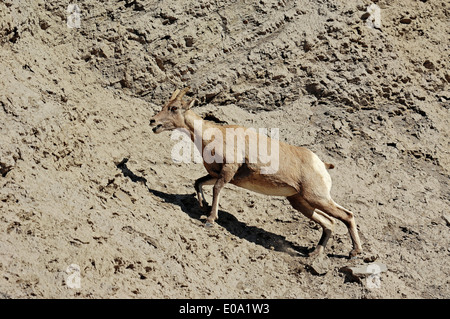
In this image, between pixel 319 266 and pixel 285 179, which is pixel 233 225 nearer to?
pixel 285 179

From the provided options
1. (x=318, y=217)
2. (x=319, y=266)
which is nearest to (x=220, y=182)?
(x=318, y=217)

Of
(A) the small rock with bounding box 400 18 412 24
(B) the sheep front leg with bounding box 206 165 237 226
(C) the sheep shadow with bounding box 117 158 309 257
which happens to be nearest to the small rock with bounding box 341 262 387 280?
(C) the sheep shadow with bounding box 117 158 309 257

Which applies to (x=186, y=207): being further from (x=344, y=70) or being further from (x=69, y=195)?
(x=344, y=70)

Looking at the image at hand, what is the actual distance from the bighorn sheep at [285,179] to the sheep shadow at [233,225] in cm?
27

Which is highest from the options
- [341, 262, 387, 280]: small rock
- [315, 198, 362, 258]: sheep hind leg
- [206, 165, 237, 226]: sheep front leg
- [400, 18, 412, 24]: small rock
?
[400, 18, 412, 24]: small rock

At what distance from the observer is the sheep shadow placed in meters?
11.0

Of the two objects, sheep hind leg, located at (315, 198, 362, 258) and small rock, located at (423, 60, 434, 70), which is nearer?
sheep hind leg, located at (315, 198, 362, 258)

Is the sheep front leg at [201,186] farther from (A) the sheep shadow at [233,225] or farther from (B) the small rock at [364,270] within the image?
(B) the small rock at [364,270]

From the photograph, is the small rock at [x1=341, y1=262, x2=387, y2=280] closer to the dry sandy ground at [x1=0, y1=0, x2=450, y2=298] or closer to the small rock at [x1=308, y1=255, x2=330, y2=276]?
the dry sandy ground at [x1=0, y1=0, x2=450, y2=298]

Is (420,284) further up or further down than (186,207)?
further down

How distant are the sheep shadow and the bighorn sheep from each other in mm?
265

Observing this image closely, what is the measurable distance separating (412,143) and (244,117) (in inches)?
146

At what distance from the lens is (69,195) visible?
973 centimetres

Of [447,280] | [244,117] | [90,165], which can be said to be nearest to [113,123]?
[90,165]
